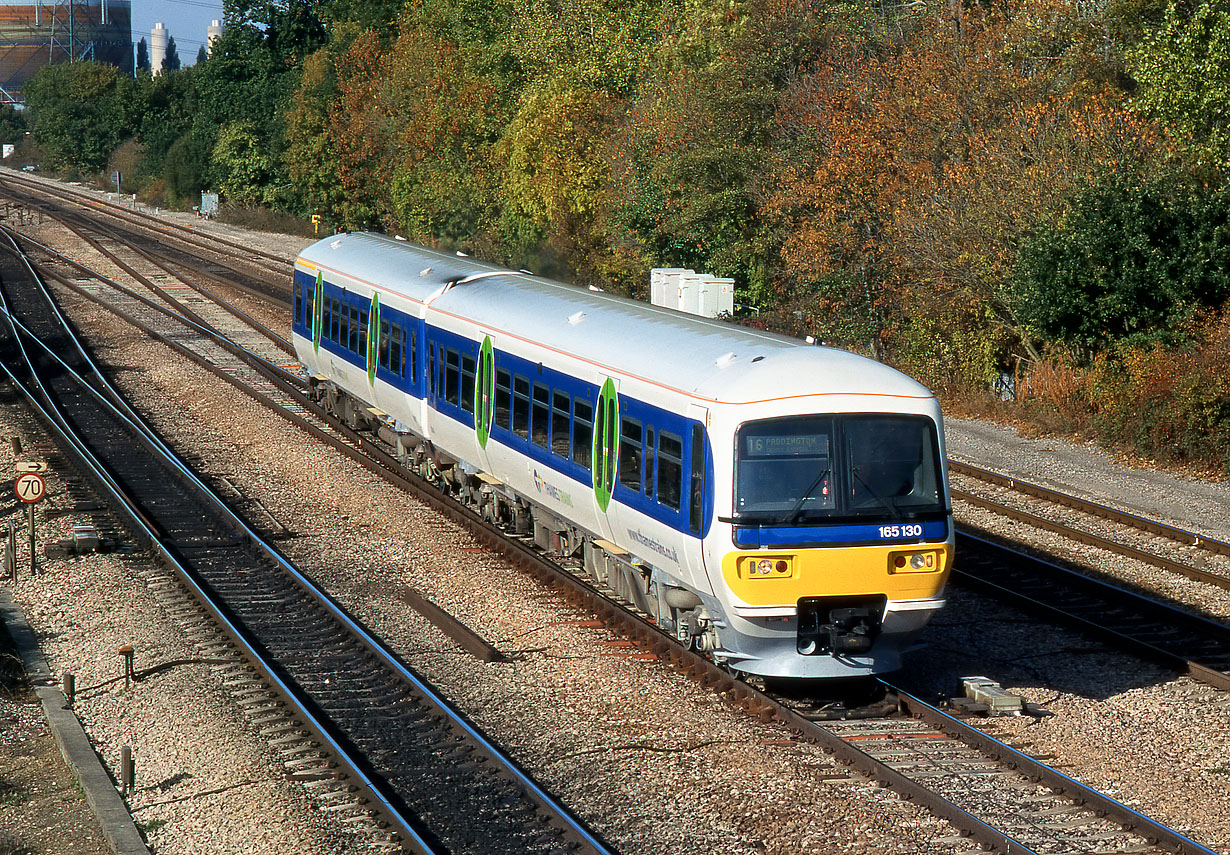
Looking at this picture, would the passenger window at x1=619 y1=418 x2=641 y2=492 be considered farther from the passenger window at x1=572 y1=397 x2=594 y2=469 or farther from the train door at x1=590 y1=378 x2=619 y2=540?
the passenger window at x1=572 y1=397 x2=594 y2=469

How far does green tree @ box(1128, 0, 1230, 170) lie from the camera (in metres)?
21.1

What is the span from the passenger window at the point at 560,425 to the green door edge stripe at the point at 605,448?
86cm

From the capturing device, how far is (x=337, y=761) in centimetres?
1097

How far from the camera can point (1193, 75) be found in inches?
852

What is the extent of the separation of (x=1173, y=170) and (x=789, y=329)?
10.6 meters

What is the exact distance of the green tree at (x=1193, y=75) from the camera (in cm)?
2106

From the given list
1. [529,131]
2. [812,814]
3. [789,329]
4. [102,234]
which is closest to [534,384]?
[812,814]

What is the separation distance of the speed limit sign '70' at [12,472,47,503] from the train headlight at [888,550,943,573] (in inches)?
429

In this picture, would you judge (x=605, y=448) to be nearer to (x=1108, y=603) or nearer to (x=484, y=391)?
(x=484, y=391)

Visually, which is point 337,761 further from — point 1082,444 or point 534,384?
point 1082,444

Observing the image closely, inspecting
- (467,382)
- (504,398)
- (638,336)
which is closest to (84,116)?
(467,382)

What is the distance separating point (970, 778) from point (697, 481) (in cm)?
318

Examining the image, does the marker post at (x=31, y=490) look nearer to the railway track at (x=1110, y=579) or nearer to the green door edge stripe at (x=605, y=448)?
the green door edge stripe at (x=605, y=448)

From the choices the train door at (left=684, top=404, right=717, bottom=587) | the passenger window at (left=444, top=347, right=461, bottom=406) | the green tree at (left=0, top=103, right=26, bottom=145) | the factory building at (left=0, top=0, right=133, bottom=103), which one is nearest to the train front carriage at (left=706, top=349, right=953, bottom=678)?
the train door at (left=684, top=404, right=717, bottom=587)
